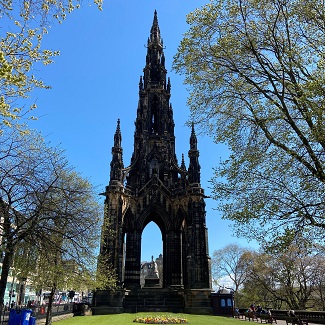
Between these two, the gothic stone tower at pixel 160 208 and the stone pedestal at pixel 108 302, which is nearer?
the stone pedestal at pixel 108 302

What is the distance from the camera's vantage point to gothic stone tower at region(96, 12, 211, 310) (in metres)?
34.0

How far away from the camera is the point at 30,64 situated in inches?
301

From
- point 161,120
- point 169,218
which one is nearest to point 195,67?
point 169,218

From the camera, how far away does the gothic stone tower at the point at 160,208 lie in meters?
34.0

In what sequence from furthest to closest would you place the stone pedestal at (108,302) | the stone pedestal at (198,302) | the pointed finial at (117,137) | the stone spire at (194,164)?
the pointed finial at (117,137)
the stone spire at (194,164)
the stone pedestal at (198,302)
the stone pedestal at (108,302)

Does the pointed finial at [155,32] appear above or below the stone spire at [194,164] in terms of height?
above

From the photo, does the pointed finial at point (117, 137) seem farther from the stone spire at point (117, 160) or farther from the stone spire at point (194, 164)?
the stone spire at point (194, 164)

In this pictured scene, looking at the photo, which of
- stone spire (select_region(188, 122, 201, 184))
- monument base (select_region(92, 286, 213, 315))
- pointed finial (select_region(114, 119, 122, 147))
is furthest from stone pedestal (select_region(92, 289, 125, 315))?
pointed finial (select_region(114, 119, 122, 147))

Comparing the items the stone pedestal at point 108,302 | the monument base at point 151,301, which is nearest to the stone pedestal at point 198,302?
the monument base at point 151,301

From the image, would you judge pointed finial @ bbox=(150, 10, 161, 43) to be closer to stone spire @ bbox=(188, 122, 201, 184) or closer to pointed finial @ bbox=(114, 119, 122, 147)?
pointed finial @ bbox=(114, 119, 122, 147)

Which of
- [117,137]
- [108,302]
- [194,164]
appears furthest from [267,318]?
[117,137]

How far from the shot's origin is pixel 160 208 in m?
39.5

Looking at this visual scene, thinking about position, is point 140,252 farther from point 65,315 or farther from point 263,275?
point 263,275

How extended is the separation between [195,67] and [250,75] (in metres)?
2.05
